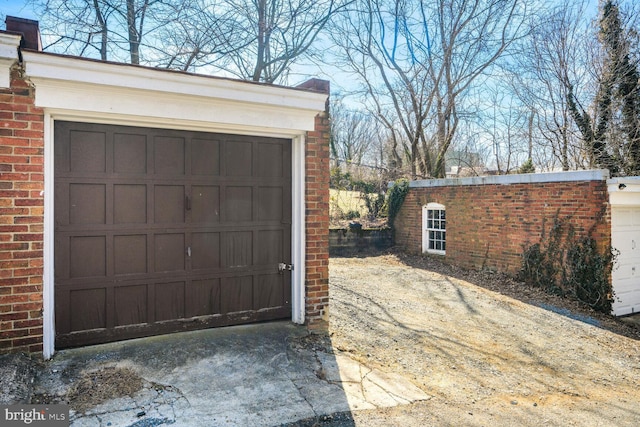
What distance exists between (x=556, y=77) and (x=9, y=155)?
15.7 meters

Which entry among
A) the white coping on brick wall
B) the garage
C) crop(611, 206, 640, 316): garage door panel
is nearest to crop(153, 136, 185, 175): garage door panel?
the white coping on brick wall

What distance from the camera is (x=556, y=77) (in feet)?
46.8

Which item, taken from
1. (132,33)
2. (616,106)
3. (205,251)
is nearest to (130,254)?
(205,251)

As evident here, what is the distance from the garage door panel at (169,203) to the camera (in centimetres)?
445

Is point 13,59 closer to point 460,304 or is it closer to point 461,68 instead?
point 460,304

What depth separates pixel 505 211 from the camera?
33.6 ft

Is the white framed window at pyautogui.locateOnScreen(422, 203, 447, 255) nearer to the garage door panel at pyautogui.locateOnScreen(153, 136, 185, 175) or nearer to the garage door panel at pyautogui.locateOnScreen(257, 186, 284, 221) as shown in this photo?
the garage door panel at pyautogui.locateOnScreen(257, 186, 284, 221)

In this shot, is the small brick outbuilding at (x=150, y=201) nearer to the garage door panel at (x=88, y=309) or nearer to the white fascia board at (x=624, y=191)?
the garage door panel at (x=88, y=309)

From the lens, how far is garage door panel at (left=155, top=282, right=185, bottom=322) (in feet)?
14.6

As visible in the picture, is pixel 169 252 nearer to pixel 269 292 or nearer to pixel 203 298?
pixel 203 298

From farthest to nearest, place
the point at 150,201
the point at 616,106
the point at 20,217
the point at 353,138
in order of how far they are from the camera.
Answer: the point at 353,138
the point at 616,106
the point at 150,201
the point at 20,217

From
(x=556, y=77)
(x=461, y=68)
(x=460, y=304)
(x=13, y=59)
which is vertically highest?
(x=461, y=68)

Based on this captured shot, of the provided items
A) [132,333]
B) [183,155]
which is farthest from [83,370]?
Answer: [183,155]

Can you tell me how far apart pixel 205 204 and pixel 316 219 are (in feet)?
4.30
